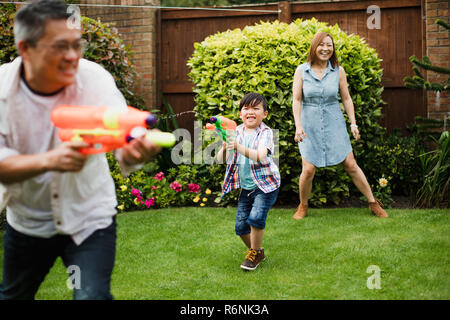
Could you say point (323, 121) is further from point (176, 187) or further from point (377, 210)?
point (176, 187)

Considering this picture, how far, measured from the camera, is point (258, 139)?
403 cm

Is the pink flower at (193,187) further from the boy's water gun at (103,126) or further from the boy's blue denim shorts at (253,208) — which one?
the boy's water gun at (103,126)

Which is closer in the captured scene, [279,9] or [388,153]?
[388,153]

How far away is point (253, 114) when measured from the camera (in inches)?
162

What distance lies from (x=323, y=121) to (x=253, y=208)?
6.70ft

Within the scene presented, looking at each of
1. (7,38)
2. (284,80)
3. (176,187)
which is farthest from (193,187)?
(7,38)

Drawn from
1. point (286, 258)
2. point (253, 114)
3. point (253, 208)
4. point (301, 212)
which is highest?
point (253, 114)

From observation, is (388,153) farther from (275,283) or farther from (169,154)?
(275,283)

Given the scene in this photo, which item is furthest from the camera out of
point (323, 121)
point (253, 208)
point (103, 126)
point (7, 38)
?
point (7, 38)

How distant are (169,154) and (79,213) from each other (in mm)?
5032

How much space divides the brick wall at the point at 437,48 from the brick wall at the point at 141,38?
4.25 meters

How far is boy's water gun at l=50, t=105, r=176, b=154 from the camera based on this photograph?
1.78 m

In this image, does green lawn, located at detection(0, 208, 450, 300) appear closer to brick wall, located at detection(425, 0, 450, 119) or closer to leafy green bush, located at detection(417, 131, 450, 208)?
leafy green bush, located at detection(417, 131, 450, 208)

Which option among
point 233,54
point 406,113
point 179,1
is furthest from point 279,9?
point 179,1
